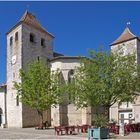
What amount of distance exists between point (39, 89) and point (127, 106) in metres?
14.1

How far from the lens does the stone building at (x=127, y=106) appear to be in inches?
1604

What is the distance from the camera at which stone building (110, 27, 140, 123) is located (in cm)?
4075

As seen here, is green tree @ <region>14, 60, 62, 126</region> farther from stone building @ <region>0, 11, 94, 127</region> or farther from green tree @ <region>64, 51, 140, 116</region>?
green tree @ <region>64, 51, 140, 116</region>

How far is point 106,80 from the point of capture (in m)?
32.4

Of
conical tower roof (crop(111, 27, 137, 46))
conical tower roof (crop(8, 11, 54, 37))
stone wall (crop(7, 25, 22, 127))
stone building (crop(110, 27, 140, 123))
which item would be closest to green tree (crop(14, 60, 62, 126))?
stone wall (crop(7, 25, 22, 127))

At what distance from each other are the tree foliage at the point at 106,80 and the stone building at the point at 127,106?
80.8 inches

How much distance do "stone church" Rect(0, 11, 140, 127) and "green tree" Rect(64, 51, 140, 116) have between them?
524 inches

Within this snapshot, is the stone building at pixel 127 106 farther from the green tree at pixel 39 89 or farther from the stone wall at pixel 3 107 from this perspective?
the stone wall at pixel 3 107

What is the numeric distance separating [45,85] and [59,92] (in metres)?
1.88

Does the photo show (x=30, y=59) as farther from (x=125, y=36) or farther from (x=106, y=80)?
(x=106, y=80)

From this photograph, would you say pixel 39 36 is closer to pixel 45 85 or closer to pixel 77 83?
pixel 45 85

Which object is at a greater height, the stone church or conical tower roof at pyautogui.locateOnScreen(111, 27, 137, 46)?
conical tower roof at pyautogui.locateOnScreen(111, 27, 137, 46)

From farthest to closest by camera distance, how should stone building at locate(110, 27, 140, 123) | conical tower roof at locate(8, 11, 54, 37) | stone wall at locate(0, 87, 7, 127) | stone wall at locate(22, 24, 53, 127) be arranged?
stone wall at locate(0, 87, 7, 127) < conical tower roof at locate(8, 11, 54, 37) < stone wall at locate(22, 24, 53, 127) < stone building at locate(110, 27, 140, 123)

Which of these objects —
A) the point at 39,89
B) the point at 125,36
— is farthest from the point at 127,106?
the point at 39,89
